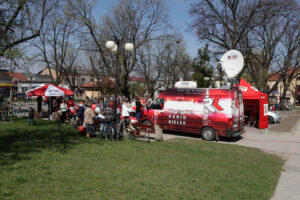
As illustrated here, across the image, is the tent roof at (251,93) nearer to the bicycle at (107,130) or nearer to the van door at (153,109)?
the van door at (153,109)

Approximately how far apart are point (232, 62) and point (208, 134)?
19.2 feet

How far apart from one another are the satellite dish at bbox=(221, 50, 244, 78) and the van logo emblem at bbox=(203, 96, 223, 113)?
15.7ft

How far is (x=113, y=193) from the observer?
4.83 meters

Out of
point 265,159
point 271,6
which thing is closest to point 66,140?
point 265,159

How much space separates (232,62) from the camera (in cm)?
1531

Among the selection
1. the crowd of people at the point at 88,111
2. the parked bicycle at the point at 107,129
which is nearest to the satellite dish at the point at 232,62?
the crowd of people at the point at 88,111

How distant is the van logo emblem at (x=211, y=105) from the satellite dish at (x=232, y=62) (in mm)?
4790

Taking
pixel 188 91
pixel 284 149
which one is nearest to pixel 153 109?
pixel 188 91

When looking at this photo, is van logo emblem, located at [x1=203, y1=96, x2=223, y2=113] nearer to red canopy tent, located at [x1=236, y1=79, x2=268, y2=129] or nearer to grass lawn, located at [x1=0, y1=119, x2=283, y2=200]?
grass lawn, located at [x1=0, y1=119, x2=283, y2=200]

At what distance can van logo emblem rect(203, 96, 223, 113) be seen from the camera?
1106cm

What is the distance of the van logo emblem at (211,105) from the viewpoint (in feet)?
36.3

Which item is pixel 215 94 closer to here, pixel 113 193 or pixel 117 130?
pixel 117 130

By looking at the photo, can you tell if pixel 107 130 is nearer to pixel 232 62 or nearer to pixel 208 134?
pixel 208 134

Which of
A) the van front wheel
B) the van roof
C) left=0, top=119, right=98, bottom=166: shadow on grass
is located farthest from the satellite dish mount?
left=0, top=119, right=98, bottom=166: shadow on grass
